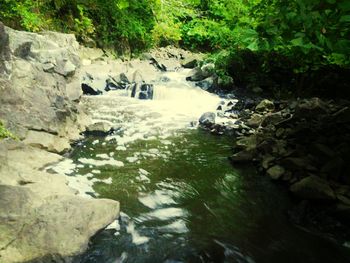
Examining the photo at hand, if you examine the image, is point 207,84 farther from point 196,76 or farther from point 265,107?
point 265,107

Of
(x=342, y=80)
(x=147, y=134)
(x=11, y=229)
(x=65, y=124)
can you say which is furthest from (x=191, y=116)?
(x=11, y=229)

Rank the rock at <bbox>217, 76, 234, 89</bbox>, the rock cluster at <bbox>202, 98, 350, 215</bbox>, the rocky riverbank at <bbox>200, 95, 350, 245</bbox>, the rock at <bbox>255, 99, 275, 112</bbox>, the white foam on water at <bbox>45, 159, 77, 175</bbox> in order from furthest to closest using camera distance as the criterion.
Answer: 1. the rock at <bbox>217, 76, 234, 89</bbox>
2. the rock at <bbox>255, 99, 275, 112</bbox>
3. the white foam on water at <bbox>45, 159, 77, 175</bbox>
4. the rock cluster at <bbox>202, 98, 350, 215</bbox>
5. the rocky riverbank at <bbox>200, 95, 350, 245</bbox>

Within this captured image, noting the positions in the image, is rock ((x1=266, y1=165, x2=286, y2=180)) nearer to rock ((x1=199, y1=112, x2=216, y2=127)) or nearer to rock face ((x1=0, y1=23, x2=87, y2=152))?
rock ((x1=199, y1=112, x2=216, y2=127))

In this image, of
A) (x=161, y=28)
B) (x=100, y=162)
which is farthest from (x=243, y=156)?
(x=161, y=28)

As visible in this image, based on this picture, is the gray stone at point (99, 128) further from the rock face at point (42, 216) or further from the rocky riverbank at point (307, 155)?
the rock face at point (42, 216)

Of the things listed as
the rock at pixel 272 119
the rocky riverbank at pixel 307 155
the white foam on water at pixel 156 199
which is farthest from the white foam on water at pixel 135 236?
the rock at pixel 272 119

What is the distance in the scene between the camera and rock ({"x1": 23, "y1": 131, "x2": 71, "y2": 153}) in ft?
20.4

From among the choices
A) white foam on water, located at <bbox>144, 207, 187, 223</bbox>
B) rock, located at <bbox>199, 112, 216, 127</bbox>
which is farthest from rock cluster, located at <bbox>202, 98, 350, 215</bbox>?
white foam on water, located at <bbox>144, 207, 187, 223</bbox>

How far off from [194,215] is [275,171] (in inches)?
85.3

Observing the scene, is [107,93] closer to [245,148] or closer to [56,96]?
[56,96]

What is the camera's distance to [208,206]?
5.23m

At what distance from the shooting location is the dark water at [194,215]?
4074 mm

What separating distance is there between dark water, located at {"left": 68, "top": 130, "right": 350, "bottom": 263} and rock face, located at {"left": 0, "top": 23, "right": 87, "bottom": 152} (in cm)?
79

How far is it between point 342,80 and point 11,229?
36.1ft
